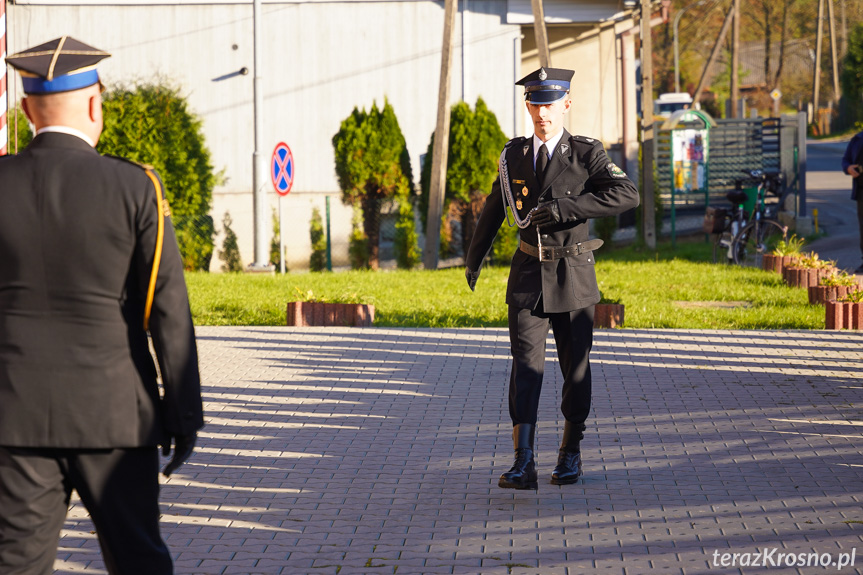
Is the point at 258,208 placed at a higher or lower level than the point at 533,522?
higher

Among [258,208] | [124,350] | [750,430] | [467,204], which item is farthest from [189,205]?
[124,350]

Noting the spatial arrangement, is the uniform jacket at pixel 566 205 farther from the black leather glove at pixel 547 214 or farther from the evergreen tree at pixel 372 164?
the evergreen tree at pixel 372 164

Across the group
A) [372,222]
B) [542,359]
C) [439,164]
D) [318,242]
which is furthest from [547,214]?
[318,242]

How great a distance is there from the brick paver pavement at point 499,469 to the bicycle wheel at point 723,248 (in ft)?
22.9

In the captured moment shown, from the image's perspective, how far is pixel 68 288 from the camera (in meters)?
3.02

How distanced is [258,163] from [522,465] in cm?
1402

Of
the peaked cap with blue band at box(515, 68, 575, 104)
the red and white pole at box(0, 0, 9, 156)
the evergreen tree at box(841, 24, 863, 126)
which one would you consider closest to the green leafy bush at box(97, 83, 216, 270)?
the red and white pole at box(0, 0, 9, 156)

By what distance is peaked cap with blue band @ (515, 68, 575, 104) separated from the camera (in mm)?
5518

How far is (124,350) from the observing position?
3.10 meters

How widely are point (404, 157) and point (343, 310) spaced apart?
32.4ft

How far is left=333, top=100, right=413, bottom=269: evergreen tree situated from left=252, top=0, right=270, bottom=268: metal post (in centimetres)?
244

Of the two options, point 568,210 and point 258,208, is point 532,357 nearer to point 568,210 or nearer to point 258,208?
point 568,210

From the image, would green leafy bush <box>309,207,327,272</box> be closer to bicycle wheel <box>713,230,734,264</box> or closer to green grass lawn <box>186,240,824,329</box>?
green grass lawn <box>186,240,824,329</box>

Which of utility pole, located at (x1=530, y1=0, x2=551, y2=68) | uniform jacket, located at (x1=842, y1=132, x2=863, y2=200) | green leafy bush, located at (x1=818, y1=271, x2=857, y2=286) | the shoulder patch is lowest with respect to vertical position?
green leafy bush, located at (x1=818, y1=271, x2=857, y2=286)
